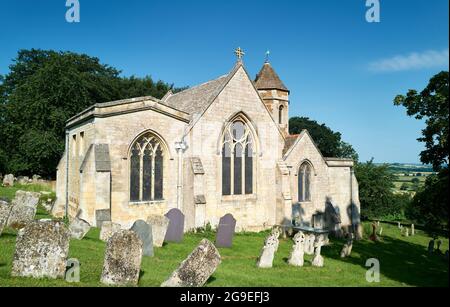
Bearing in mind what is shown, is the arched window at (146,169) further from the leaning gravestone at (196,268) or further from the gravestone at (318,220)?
the gravestone at (318,220)

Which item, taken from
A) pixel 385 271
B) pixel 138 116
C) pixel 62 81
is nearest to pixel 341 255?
pixel 385 271

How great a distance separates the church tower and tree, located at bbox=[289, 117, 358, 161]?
3430 cm

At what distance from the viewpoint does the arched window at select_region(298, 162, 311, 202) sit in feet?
81.5

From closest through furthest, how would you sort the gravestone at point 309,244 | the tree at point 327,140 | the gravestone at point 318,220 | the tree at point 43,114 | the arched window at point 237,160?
the gravestone at point 309,244
the arched window at point 237,160
the gravestone at point 318,220
the tree at point 43,114
the tree at point 327,140

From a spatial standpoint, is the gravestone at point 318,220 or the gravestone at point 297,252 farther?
the gravestone at point 318,220

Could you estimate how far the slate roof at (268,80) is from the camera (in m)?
29.1

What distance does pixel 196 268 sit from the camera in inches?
348

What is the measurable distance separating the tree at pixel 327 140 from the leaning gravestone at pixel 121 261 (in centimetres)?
5693

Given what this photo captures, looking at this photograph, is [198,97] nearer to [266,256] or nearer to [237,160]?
[237,160]

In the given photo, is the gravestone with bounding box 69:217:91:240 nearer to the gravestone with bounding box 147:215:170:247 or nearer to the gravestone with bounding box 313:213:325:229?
the gravestone with bounding box 147:215:170:247

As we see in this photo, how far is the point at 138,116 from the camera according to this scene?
753 inches

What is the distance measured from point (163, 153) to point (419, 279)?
14.2 metres

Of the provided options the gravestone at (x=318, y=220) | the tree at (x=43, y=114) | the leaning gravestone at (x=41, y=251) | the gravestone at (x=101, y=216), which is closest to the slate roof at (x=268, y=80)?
the gravestone at (x=318, y=220)

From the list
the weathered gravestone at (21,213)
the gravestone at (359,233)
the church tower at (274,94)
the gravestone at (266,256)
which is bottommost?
the gravestone at (359,233)
